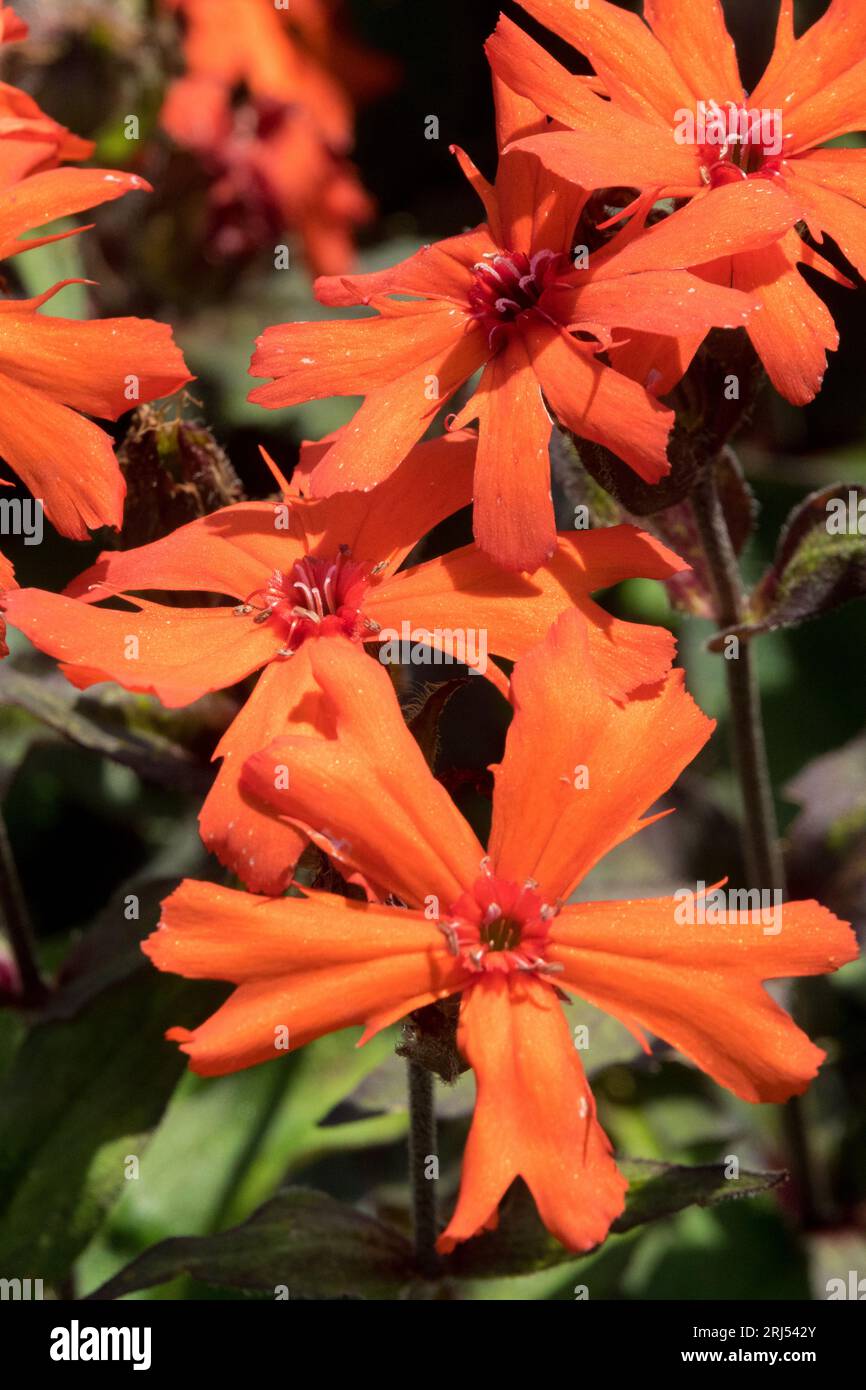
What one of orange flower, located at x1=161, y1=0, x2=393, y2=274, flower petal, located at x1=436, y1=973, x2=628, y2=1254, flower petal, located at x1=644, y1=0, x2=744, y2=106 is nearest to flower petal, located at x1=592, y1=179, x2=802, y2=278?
flower petal, located at x1=644, y1=0, x2=744, y2=106

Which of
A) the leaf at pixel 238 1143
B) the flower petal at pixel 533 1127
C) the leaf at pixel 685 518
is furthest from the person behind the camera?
the leaf at pixel 238 1143

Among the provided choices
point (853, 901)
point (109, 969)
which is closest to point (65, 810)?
point (109, 969)

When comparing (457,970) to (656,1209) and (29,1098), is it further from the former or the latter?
(29,1098)

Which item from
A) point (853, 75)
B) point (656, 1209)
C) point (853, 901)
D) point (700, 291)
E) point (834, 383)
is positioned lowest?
point (656, 1209)

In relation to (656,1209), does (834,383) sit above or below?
above

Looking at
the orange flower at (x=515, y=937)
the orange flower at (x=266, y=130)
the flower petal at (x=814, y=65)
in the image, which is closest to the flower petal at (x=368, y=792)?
the orange flower at (x=515, y=937)

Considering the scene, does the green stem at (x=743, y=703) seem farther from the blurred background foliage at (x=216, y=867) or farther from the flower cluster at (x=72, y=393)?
the flower cluster at (x=72, y=393)
